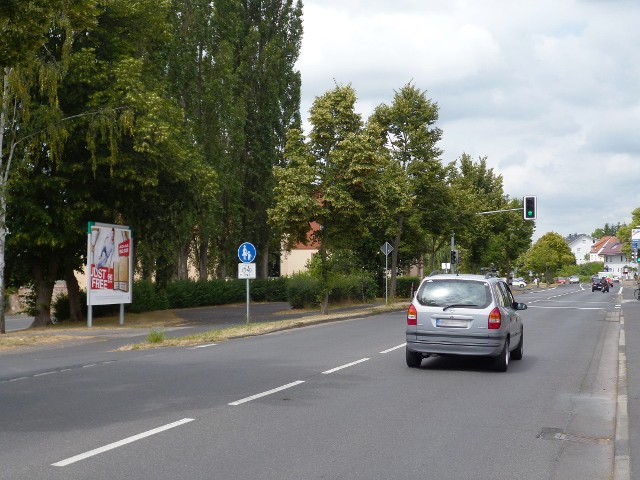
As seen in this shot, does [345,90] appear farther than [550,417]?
Yes

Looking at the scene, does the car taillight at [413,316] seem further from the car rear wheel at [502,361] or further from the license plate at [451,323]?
the car rear wheel at [502,361]

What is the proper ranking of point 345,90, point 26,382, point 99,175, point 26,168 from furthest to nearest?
point 345,90
point 99,175
point 26,168
point 26,382

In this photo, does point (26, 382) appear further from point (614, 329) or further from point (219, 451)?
point (614, 329)

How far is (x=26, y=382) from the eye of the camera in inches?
478

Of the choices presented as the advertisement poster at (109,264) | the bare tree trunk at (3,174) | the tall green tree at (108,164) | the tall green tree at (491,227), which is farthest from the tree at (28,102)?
the tall green tree at (491,227)

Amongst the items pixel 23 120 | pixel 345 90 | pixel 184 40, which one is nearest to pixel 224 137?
pixel 184 40

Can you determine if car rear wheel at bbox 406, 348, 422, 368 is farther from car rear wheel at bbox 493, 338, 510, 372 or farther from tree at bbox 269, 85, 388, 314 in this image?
tree at bbox 269, 85, 388, 314

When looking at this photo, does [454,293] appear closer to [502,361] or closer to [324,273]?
[502,361]

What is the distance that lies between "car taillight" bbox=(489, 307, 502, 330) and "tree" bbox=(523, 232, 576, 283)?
12246 cm

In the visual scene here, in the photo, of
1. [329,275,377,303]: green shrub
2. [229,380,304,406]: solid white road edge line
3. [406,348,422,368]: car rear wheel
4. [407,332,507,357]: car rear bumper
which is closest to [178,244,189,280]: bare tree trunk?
[329,275,377,303]: green shrub

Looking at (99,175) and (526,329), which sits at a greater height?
(99,175)

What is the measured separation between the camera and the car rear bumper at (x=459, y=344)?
12891 mm

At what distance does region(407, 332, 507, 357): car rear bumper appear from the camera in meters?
12.9

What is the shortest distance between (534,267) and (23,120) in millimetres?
128724
